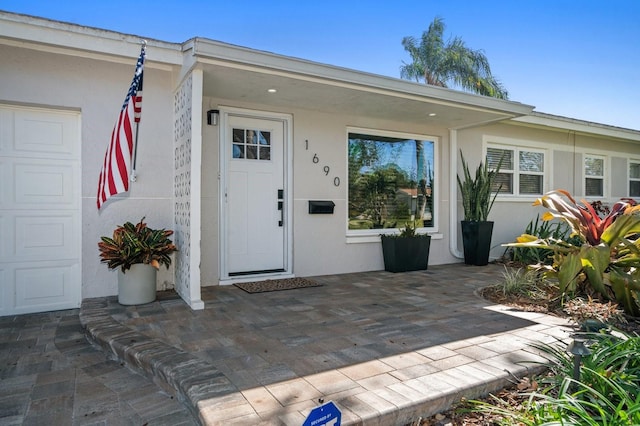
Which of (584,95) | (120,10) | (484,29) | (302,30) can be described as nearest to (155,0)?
(120,10)

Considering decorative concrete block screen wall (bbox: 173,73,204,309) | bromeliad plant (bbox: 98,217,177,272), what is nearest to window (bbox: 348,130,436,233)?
decorative concrete block screen wall (bbox: 173,73,204,309)

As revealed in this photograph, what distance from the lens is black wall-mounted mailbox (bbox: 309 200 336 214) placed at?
566cm

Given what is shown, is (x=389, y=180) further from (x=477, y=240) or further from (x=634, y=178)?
(x=634, y=178)

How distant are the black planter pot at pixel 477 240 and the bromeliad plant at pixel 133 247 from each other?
469 cm

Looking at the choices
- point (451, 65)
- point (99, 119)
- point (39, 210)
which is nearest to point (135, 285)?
point (39, 210)

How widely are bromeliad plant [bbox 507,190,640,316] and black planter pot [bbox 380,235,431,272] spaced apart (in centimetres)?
212

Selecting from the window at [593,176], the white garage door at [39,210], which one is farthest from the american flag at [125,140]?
the window at [593,176]

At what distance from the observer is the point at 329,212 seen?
18.9 feet

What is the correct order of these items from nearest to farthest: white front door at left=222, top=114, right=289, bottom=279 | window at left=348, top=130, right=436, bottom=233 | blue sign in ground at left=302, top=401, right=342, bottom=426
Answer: blue sign in ground at left=302, top=401, right=342, bottom=426 < white front door at left=222, top=114, right=289, bottom=279 < window at left=348, top=130, right=436, bottom=233

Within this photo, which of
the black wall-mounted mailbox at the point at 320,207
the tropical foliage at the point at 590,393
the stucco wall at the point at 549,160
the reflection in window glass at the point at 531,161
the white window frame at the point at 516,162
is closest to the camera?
the tropical foliage at the point at 590,393

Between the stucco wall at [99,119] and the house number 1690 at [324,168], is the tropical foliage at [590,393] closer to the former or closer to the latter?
the house number 1690 at [324,168]

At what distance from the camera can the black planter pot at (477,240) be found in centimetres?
657

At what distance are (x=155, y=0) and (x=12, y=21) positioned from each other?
287cm

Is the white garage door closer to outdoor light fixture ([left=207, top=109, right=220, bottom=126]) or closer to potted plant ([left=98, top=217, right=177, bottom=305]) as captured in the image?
potted plant ([left=98, top=217, right=177, bottom=305])
